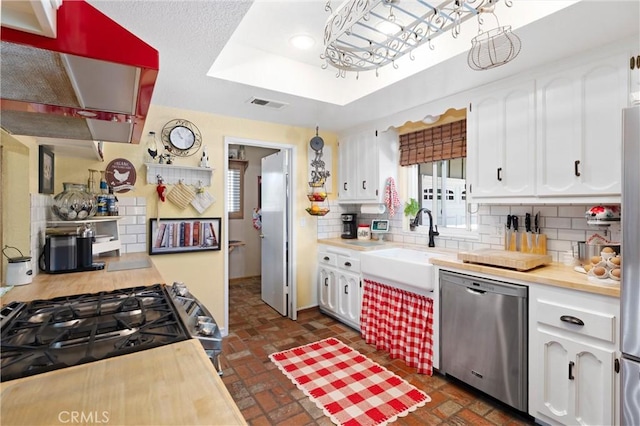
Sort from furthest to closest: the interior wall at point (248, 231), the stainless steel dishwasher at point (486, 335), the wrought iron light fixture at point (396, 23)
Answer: the interior wall at point (248, 231) → the stainless steel dishwasher at point (486, 335) → the wrought iron light fixture at point (396, 23)

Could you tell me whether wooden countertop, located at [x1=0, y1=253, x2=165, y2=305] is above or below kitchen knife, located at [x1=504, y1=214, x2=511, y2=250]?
below

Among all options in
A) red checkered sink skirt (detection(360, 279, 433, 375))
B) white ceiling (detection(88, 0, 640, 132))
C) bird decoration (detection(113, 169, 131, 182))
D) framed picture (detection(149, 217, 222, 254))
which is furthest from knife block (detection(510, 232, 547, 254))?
bird decoration (detection(113, 169, 131, 182))

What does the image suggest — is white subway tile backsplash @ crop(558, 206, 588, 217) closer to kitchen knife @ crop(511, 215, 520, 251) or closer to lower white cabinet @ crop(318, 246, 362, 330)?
kitchen knife @ crop(511, 215, 520, 251)

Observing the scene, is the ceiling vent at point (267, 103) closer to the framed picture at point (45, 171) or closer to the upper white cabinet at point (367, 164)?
the upper white cabinet at point (367, 164)

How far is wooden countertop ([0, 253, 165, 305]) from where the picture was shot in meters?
1.51

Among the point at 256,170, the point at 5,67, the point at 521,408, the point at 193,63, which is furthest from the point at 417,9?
the point at 256,170

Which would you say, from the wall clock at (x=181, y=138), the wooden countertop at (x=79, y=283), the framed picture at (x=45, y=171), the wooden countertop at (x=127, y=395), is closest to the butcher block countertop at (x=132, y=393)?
the wooden countertop at (x=127, y=395)

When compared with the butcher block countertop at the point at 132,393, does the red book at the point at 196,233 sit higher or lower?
higher

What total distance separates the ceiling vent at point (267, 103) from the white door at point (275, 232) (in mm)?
817

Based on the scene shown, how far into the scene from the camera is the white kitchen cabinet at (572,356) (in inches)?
62.8

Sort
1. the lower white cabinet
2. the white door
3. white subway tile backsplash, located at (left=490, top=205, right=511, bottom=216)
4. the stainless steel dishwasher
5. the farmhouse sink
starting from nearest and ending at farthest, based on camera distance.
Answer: the stainless steel dishwasher < the farmhouse sink < white subway tile backsplash, located at (left=490, top=205, right=511, bottom=216) < the lower white cabinet < the white door

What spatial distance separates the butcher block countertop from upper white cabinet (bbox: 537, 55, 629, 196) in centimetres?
229

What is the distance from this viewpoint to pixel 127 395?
2.32 feet

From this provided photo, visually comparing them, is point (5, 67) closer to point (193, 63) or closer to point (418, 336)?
point (193, 63)
